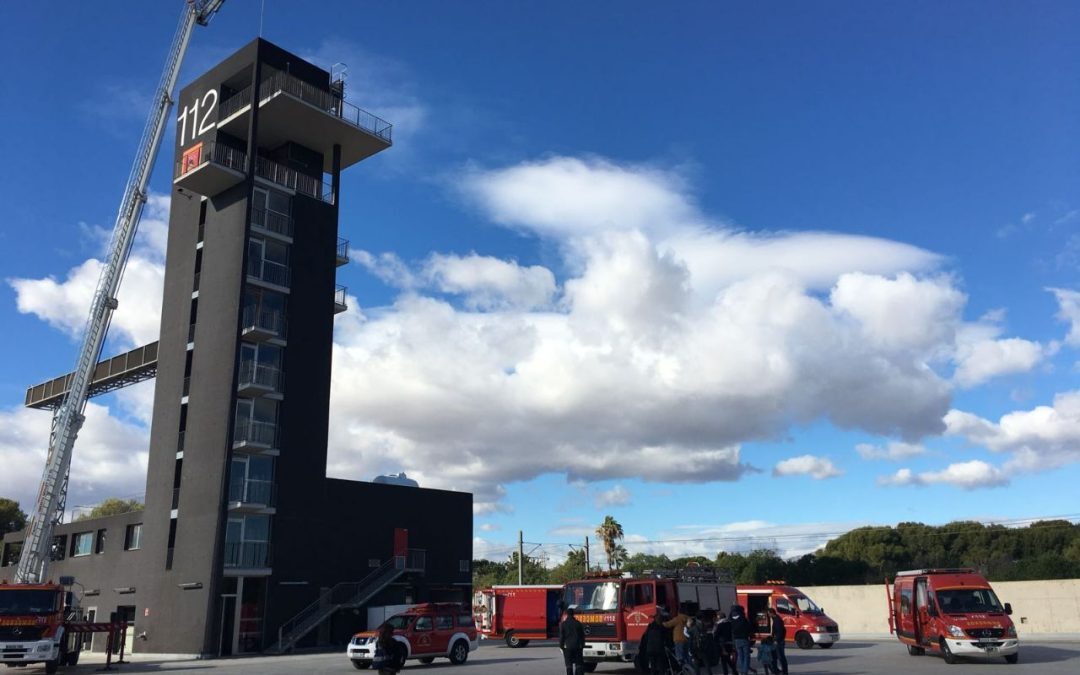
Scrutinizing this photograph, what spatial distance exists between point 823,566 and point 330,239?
4569 centimetres

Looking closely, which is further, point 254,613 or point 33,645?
point 254,613

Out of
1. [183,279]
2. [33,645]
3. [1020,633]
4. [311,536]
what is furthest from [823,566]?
[33,645]

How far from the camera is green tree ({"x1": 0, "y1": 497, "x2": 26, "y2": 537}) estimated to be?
76.4 meters

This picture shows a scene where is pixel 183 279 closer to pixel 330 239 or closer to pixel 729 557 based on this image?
pixel 330 239

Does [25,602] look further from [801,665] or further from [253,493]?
[801,665]

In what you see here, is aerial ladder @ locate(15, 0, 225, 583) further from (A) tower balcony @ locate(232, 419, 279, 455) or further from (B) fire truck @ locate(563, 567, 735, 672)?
(B) fire truck @ locate(563, 567, 735, 672)

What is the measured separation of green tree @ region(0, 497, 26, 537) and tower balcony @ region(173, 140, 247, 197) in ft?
167

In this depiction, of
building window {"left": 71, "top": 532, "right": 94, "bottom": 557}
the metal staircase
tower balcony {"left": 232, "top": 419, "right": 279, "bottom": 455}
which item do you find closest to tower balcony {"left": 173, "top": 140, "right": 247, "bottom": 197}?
tower balcony {"left": 232, "top": 419, "right": 279, "bottom": 455}

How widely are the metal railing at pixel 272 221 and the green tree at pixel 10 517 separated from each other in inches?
2093

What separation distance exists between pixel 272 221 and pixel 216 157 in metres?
4.17

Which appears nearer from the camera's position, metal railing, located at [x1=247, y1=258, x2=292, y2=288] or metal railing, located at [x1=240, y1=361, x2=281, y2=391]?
metal railing, located at [x1=240, y1=361, x2=281, y2=391]

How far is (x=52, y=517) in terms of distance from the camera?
1560 inches

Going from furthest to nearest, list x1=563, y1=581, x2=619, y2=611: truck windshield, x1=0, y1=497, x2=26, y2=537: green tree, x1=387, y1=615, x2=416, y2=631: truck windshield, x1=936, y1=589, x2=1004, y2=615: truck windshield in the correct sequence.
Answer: x1=0, y1=497, x2=26, y2=537: green tree
x1=387, y1=615, x2=416, y2=631: truck windshield
x1=936, y1=589, x2=1004, y2=615: truck windshield
x1=563, y1=581, x2=619, y2=611: truck windshield

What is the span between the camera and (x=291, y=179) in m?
44.5
